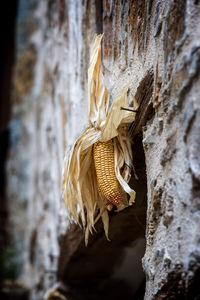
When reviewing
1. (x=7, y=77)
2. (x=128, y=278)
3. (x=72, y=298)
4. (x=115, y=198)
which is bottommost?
(x=72, y=298)

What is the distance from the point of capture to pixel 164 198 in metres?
0.91

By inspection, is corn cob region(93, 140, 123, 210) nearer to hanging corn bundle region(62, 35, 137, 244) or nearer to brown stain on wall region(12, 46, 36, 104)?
hanging corn bundle region(62, 35, 137, 244)

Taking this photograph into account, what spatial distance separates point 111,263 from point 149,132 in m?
1.05

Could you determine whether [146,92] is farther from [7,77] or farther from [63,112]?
[7,77]

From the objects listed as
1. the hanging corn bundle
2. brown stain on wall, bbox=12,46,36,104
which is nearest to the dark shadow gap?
the hanging corn bundle

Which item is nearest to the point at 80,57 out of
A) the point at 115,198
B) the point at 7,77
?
the point at 115,198

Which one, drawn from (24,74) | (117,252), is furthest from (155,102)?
(24,74)

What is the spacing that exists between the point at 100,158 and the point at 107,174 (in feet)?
0.16

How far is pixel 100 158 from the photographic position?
3.47 feet

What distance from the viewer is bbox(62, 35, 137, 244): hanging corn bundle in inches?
40.7

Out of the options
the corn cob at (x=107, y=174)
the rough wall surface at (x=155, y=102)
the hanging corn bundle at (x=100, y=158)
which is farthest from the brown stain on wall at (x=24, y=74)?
the corn cob at (x=107, y=174)

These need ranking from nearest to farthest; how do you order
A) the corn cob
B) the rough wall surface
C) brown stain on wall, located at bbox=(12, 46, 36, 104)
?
the rough wall surface → the corn cob → brown stain on wall, located at bbox=(12, 46, 36, 104)

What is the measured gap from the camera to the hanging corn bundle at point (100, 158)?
103 cm

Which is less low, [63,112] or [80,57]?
[80,57]
